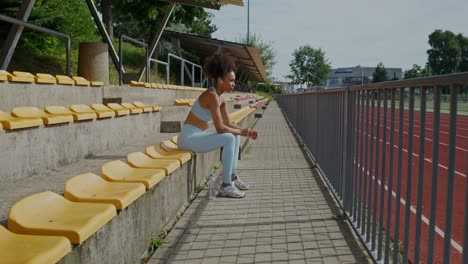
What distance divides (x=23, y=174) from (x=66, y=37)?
4.84 meters

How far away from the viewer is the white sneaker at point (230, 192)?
225 inches

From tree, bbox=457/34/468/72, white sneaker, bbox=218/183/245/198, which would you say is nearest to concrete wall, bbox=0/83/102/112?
white sneaker, bbox=218/183/245/198

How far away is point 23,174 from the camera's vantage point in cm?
385

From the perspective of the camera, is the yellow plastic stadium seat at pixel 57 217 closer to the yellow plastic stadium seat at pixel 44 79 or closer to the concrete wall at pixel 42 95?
the concrete wall at pixel 42 95

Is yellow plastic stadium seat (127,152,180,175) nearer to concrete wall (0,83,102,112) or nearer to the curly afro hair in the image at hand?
the curly afro hair

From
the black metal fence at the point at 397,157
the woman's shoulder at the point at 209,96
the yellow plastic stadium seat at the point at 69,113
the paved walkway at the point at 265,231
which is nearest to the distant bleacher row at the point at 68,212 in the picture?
the paved walkway at the point at 265,231

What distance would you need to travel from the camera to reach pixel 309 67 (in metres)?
126

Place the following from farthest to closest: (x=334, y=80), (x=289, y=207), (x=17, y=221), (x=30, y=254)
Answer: (x=334, y=80) → (x=289, y=207) → (x=17, y=221) → (x=30, y=254)

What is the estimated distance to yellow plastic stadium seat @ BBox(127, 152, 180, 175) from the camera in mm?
4184

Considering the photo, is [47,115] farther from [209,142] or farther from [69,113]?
[209,142]

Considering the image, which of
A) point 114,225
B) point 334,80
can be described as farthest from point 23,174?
point 334,80

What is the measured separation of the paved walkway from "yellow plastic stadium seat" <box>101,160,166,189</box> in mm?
574

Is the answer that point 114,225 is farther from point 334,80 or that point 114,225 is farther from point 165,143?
point 334,80

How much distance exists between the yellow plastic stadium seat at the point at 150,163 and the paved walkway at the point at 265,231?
567 millimetres
